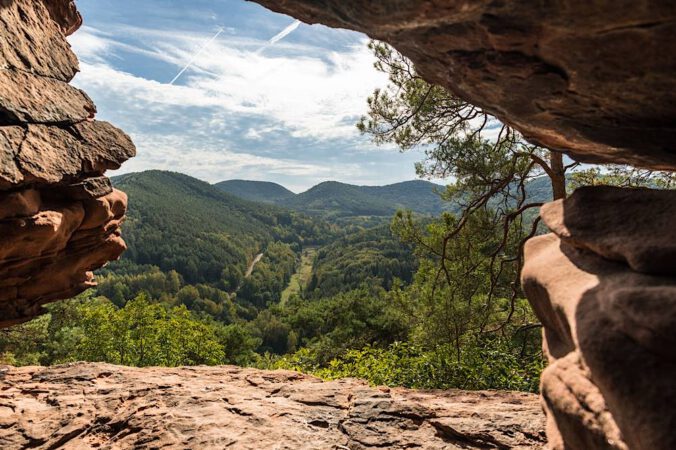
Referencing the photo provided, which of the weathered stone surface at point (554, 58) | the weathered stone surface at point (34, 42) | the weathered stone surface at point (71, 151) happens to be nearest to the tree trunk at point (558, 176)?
the weathered stone surface at point (554, 58)

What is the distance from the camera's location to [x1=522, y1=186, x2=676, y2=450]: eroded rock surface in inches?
117

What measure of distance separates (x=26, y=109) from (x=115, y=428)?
7189 mm

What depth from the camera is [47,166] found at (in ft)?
26.6

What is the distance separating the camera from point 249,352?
139 feet

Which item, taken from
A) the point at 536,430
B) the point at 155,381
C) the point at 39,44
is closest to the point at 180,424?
the point at 155,381

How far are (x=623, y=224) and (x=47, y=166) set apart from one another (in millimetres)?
10525

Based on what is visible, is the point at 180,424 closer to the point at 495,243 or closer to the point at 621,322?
the point at 621,322

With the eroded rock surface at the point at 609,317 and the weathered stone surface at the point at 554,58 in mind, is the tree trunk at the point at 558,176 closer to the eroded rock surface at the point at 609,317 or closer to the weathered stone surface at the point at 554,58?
the weathered stone surface at the point at 554,58

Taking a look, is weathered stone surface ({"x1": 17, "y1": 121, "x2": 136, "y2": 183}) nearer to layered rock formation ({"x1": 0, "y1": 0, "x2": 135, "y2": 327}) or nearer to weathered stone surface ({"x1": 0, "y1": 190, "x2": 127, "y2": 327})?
layered rock formation ({"x1": 0, "y1": 0, "x2": 135, "y2": 327})

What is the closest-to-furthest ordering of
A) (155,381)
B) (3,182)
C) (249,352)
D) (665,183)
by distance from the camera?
(3,182)
(155,381)
(665,183)
(249,352)

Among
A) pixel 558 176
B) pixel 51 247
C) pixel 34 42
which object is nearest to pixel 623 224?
pixel 558 176

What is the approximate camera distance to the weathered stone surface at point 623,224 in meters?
3.68

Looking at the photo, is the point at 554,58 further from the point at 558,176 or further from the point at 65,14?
the point at 65,14

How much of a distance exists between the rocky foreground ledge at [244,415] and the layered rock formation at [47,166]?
114 inches
